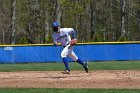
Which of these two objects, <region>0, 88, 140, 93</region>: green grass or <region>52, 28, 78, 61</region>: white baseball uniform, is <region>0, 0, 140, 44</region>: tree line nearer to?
<region>52, 28, 78, 61</region>: white baseball uniform

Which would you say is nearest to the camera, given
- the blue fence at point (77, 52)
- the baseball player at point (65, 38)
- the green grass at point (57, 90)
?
the green grass at point (57, 90)

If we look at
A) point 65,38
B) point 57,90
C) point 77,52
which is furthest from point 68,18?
point 57,90

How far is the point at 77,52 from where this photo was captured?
2850 cm

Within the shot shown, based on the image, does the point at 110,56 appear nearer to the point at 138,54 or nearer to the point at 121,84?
the point at 138,54

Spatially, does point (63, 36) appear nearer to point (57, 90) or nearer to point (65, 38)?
point (65, 38)

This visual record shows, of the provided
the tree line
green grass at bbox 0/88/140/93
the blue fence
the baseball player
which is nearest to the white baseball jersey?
the baseball player

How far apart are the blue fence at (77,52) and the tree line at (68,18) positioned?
1268 centimetres

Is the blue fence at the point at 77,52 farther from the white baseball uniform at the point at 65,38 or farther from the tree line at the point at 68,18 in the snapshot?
the white baseball uniform at the point at 65,38

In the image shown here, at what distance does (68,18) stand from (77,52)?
3368cm

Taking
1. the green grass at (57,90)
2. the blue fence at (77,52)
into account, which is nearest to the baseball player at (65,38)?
the green grass at (57,90)

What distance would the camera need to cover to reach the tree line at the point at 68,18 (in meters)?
47.7

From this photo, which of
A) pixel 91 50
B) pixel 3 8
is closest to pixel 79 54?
pixel 91 50

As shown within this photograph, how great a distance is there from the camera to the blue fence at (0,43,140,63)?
1120 inches

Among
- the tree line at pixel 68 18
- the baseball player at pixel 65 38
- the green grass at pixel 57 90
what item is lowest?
the tree line at pixel 68 18
